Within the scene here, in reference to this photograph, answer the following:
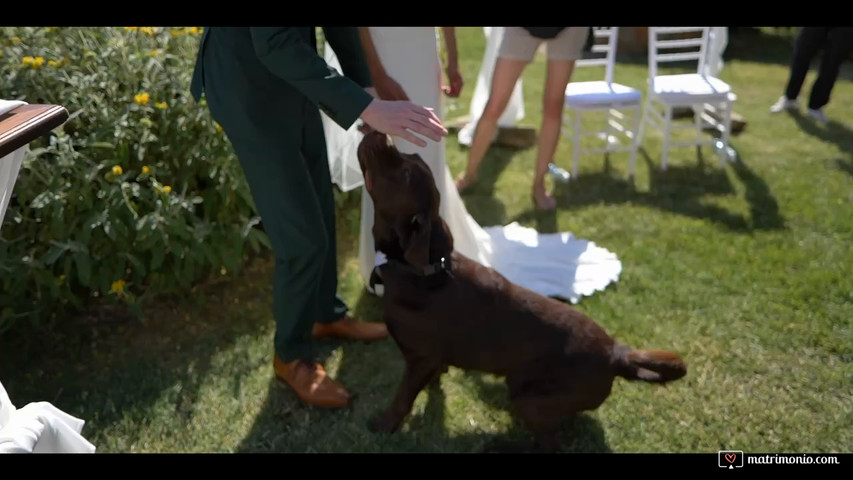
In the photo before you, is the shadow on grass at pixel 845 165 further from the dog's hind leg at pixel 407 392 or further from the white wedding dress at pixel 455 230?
the dog's hind leg at pixel 407 392

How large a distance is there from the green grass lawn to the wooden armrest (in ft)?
4.80

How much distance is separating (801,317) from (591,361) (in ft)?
5.17

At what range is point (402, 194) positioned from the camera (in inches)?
96.0

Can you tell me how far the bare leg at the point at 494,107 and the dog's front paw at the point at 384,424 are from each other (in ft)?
8.47

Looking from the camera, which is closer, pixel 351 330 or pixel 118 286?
pixel 118 286

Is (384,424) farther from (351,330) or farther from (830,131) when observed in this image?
(830,131)

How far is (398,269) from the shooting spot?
2.58 meters

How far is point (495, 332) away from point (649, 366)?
581 mm

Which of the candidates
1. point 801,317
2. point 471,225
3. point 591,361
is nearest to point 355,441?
point 591,361

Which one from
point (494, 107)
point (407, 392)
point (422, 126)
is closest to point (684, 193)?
point (494, 107)

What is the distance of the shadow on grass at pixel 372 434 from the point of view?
2797mm

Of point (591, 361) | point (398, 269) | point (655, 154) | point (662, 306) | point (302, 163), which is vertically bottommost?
point (655, 154)

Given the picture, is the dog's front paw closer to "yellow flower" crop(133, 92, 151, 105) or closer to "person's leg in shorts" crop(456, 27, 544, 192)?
"yellow flower" crop(133, 92, 151, 105)
